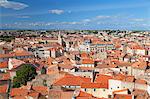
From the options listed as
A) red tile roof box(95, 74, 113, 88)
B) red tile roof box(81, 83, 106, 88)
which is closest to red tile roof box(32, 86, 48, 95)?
red tile roof box(81, 83, 106, 88)

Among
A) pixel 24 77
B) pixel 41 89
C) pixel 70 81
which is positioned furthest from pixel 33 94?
pixel 24 77

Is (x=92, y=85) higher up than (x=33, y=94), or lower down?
lower down

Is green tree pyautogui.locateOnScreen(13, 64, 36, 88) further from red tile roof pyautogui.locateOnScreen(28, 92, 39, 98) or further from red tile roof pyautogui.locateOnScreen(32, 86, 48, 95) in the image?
red tile roof pyautogui.locateOnScreen(28, 92, 39, 98)

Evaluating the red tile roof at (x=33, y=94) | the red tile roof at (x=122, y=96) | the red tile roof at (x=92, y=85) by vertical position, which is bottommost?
the red tile roof at (x=92, y=85)

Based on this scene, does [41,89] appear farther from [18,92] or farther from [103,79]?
[103,79]

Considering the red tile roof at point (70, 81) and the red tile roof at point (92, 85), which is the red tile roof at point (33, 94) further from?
the red tile roof at point (92, 85)

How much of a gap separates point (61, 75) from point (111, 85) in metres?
2.74

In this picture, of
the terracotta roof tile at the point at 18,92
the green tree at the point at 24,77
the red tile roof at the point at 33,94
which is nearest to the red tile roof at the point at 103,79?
the red tile roof at the point at 33,94

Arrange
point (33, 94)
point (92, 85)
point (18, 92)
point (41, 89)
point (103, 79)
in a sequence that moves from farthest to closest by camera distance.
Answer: point (103, 79) < point (92, 85) < point (41, 89) < point (18, 92) < point (33, 94)

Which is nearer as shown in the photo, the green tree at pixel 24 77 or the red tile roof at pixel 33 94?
the red tile roof at pixel 33 94

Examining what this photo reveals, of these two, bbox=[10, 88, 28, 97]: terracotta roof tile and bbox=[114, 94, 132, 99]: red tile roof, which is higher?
bbox=[114, 94, 132, 99]: red tile roof

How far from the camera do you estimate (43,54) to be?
29078 mm

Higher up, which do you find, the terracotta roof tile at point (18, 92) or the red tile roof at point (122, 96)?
the red tile roof at point (122, 96)

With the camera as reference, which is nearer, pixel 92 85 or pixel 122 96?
pixel 122 96
